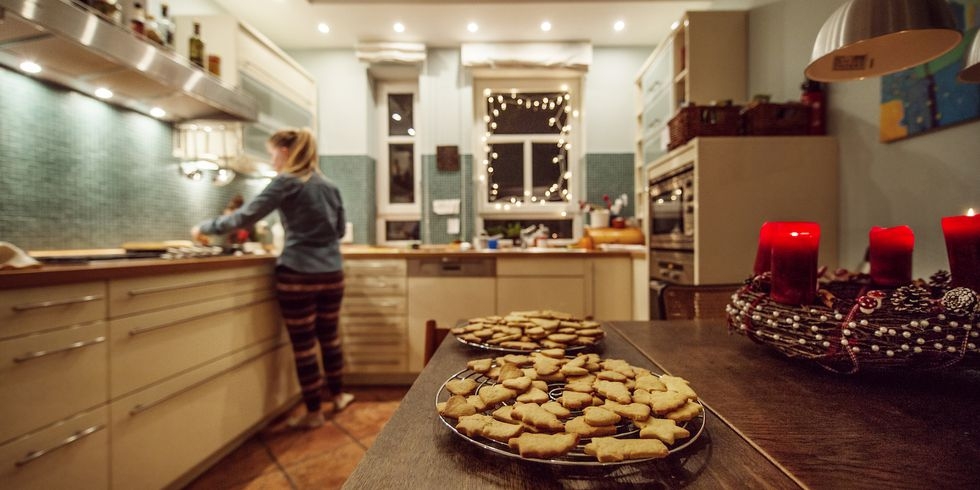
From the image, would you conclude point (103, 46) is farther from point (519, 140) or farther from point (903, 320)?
point (519, 140)

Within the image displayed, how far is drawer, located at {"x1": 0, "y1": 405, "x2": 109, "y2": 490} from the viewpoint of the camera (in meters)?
1.14

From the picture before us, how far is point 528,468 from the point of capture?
0.39 metres

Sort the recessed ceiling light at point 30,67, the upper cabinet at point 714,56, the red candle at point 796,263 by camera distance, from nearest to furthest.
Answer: the red candle at point 796,263
the recessed ceiling light at point 30,67
the upper cabinet at point 714,56

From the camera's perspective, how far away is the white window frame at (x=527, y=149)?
3934mm

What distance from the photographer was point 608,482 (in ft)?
1.20

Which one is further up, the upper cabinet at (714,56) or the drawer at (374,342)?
the upper cabinet at (714,56)

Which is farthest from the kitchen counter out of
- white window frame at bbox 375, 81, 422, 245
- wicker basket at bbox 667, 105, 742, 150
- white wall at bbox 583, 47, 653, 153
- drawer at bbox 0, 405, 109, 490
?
white wall at bbox 583, 47, 653, 153

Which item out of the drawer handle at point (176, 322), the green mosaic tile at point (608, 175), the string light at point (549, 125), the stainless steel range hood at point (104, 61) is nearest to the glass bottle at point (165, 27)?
the stainless steel range hood at point (104, 61)

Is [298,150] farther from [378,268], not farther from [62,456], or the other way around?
[62,456]

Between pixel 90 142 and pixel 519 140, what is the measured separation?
9.89ft

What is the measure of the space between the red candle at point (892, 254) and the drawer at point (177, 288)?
81.3 inches

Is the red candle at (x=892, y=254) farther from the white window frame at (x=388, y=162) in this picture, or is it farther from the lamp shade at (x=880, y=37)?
the white window frame at (x=388, y=162)

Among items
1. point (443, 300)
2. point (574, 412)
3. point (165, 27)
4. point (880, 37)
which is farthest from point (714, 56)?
point (165, 27)

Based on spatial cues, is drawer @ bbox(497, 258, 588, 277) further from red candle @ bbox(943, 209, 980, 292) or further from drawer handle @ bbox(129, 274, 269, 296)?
red candle @ bbox(943, 209, 980, 292)
